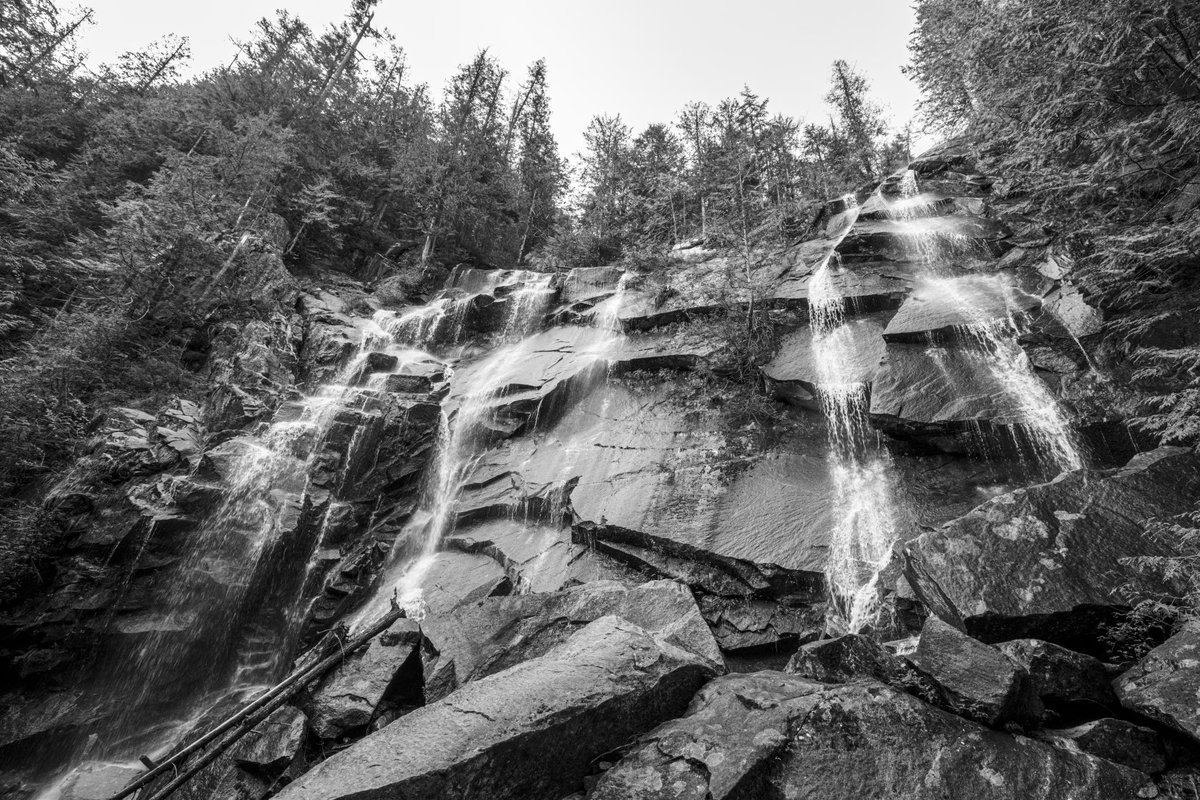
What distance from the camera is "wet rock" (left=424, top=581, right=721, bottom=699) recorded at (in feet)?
19.4

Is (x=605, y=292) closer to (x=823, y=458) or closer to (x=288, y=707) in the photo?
(x=823, y=458)

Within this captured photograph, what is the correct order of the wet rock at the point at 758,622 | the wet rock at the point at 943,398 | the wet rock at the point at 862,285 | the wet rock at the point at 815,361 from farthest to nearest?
the wet rock at the point at 862,285, the wet rock at the point at 815,361, the wet rock at the point at 943,398, the wet rock at the point at 758,622

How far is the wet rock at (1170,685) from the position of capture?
319 centimetres

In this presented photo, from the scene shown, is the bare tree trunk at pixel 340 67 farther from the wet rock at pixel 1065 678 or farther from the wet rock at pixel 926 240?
the wet rock at pixel 1065 678

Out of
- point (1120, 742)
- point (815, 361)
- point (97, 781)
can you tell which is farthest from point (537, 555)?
point (1120, 742)

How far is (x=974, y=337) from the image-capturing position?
962 cm

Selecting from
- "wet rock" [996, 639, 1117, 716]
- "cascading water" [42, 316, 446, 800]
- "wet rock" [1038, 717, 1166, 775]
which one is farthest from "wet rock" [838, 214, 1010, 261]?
"cascading water" [42, 316, 446, 800]

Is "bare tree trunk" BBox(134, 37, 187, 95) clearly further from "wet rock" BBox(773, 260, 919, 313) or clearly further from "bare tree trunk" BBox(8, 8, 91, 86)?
"wet rock" BBox(773, 260, 919, 313)

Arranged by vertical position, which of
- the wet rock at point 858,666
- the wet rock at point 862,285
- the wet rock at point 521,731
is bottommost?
the wet rock at point 521,731

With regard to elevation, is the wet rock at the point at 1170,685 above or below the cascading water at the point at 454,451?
below

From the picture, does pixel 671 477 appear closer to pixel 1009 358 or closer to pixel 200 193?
pixel 1009 358

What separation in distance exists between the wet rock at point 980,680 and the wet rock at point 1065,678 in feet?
0.63

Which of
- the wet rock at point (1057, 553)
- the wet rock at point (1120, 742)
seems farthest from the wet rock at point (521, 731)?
the wet rock at point (1057, 553)

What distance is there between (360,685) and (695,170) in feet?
94.2
